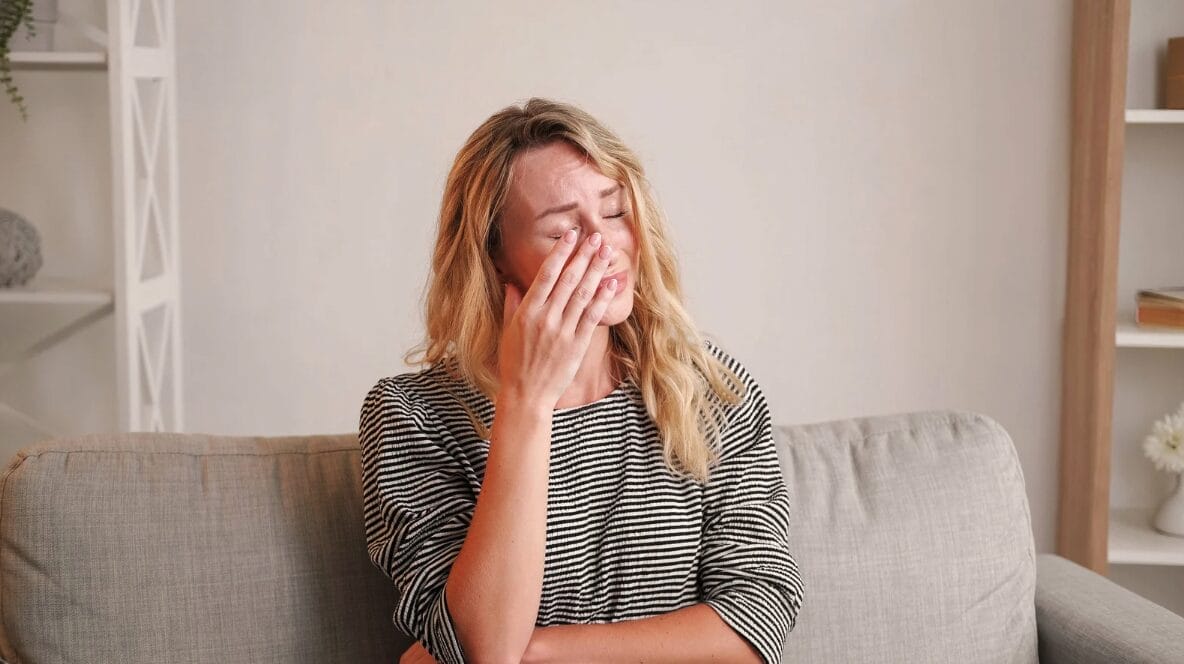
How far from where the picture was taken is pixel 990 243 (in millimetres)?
2576

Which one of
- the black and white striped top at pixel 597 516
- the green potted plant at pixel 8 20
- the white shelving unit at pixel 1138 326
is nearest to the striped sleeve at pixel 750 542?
the black and white striped top at pixel 597 516

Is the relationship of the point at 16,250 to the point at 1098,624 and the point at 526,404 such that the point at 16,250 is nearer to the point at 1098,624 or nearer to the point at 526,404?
the point at 526,404

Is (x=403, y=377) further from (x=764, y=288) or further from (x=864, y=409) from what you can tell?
(x=864, y=409)

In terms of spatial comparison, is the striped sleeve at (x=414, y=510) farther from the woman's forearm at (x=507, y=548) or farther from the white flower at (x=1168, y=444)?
the white flower at (x=1168, y=444)

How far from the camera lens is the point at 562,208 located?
4.64 feet

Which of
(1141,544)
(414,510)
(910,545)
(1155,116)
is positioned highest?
(1155,116)

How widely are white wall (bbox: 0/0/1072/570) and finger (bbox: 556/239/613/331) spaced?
4.14 feet

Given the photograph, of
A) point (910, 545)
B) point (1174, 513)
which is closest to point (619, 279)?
point (910, 545)

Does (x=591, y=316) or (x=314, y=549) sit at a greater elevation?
(x=591, y=316)

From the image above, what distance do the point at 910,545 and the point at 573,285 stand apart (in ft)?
2.01

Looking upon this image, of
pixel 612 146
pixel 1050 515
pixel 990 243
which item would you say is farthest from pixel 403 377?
pixel 1050 515

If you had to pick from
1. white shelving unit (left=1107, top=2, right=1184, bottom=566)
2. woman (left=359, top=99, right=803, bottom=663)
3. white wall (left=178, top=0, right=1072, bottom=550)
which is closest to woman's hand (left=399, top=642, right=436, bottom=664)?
woman (left=359, top=99, right=803, bottom=663)

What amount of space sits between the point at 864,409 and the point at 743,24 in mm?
894

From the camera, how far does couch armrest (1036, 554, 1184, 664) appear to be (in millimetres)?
1480
